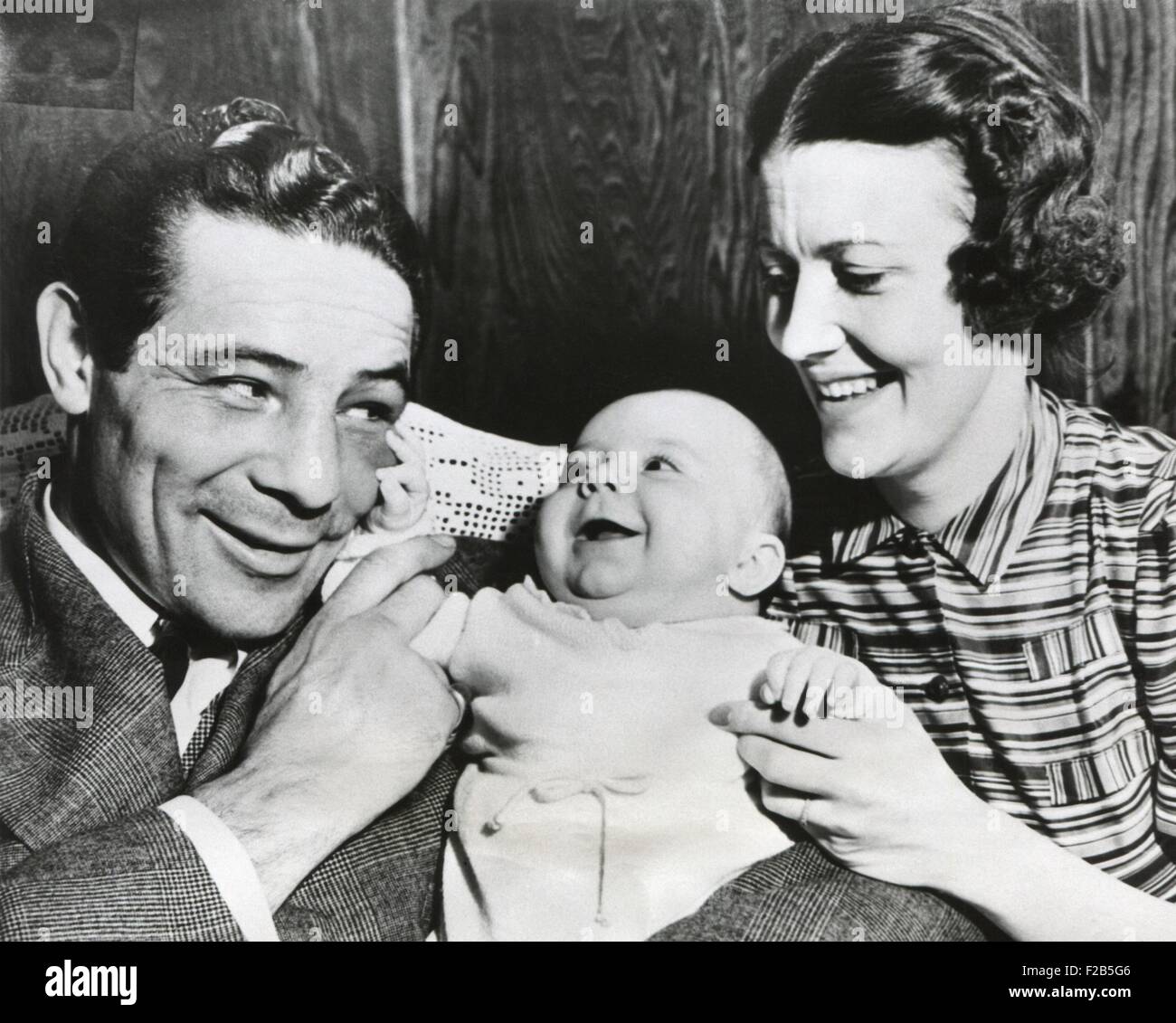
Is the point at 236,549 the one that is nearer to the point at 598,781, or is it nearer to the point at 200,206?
the point at 200,206

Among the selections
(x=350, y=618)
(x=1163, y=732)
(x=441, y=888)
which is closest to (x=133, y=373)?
(x=350, y=618)

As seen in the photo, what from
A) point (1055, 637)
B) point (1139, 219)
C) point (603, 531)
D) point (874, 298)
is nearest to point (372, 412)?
point (603, 531)

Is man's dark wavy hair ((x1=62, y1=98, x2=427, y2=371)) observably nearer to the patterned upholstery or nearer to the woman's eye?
the patterned upholstery

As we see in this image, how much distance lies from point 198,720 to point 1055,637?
3.99ft

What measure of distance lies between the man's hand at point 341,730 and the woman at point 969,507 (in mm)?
450

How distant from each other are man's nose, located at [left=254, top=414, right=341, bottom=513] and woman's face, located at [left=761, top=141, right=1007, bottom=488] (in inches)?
26.1

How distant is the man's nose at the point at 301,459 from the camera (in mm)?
1858

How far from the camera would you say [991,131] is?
1.82 metres

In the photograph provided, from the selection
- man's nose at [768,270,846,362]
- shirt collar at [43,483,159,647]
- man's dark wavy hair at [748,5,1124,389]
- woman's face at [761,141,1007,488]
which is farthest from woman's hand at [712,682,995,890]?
shirt collar at [43,483,159,647]

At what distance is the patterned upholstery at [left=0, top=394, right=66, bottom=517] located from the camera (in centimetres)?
192

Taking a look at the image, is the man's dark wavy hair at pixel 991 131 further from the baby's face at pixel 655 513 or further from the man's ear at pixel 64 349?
the man's ear at pixel 64 349

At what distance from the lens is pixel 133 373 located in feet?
6.11

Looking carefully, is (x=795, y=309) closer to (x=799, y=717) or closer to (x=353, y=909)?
(x=799, y=717)

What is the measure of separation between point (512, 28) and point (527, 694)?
993 millimetres
